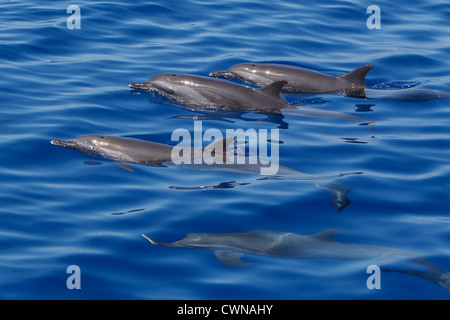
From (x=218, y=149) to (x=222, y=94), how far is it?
A: 332 centimetres

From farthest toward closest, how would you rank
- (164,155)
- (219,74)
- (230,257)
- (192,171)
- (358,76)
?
(219,74), (358,76), (164,155), (192,171), (230,257)

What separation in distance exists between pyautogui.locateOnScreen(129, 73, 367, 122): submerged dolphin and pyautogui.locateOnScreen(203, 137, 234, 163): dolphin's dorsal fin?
9.63ft

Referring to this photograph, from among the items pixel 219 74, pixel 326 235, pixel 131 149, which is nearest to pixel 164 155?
pixel 131 149

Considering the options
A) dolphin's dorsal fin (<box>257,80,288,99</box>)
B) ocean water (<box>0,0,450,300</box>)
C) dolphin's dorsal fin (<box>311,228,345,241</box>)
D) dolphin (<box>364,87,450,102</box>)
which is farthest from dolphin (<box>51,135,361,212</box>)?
dolphin (<box>364,87,450,102</box>)

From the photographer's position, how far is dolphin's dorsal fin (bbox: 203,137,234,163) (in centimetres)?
1103

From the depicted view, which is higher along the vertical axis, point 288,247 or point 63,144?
point 63,144

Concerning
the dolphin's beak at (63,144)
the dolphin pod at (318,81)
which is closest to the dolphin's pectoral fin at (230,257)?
the dolphin's beak at (63,144)

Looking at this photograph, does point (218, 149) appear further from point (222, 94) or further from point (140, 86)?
point (140, 86)

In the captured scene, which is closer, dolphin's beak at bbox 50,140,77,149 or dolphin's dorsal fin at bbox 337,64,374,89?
dolphin's beak at bbox 50,140,77,149

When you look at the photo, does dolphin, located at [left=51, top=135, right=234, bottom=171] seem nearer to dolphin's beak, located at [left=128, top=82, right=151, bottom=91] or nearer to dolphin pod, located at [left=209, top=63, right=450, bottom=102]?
dolphin's beak, located at [left=128, top=82, right=151, bottom=91]

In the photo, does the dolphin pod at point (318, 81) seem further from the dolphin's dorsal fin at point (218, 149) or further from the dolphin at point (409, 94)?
the dolphin's dorsal fin at point (218, 149)

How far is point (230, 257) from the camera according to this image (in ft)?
27.1

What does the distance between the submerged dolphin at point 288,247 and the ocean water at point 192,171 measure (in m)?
0.11
